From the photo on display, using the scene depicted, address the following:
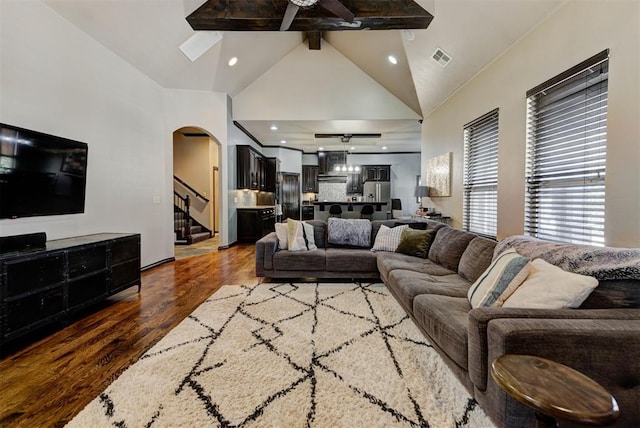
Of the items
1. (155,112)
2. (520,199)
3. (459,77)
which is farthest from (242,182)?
(520,199)

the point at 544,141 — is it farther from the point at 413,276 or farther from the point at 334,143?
the point at 334,143

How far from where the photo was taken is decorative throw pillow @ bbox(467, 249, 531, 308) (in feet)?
5.77

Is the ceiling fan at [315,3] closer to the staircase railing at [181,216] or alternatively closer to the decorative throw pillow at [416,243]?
the decorative throw pillow at [416,243]

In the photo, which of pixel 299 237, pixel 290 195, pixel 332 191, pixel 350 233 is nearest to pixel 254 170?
pixel 290 195

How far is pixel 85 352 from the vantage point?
85.3 inches

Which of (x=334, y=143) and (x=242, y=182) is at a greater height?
(x=334, y=143)

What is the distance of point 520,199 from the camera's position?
3271mm

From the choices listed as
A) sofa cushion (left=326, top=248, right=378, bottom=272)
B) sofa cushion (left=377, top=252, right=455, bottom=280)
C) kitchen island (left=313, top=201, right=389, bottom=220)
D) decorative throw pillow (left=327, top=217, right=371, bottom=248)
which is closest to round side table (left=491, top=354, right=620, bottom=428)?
sofa cushion (left=377, top=252, right=455, bottom=280)

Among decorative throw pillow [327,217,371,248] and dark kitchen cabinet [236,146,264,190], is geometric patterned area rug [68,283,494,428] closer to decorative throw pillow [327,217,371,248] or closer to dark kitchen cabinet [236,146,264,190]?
decorative throw pillow [327,217,371,248]

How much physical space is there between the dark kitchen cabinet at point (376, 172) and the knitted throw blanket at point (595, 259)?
29.4ft

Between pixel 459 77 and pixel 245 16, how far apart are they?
3.24 meters

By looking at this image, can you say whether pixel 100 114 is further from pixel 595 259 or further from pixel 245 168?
pixel 595 259

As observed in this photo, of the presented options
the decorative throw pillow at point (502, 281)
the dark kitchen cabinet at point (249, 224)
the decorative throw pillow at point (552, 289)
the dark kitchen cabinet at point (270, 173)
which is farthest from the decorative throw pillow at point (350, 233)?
the dark kitchen cabinet at point (270, 173)

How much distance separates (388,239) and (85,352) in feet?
11.0
